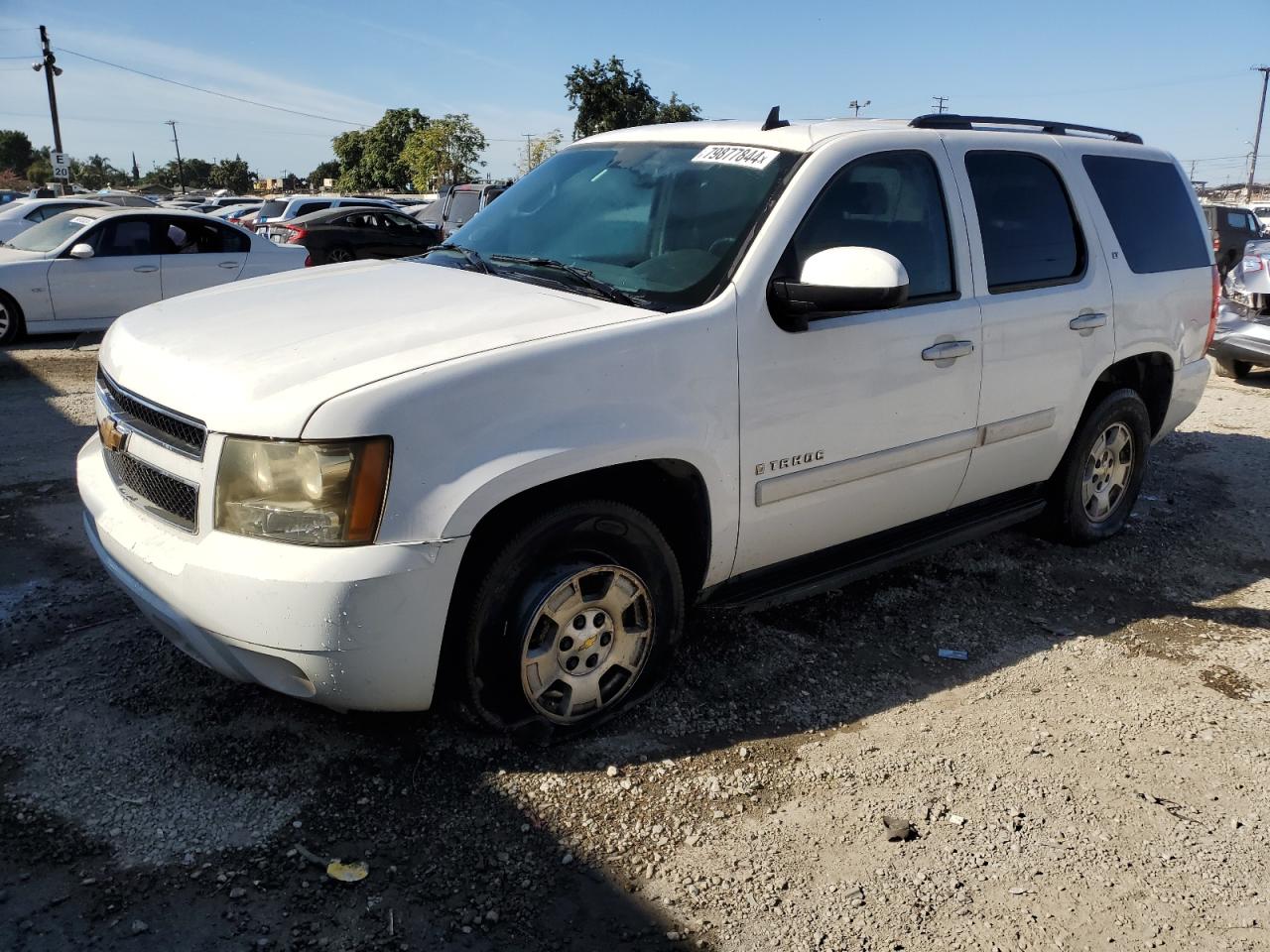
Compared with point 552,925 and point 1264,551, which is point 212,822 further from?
point 1264,551

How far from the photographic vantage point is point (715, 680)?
3721mm

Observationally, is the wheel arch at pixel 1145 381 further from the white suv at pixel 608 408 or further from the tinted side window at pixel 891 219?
the tinted side window at pixel 891 219

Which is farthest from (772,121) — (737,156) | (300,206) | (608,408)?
(300,206)

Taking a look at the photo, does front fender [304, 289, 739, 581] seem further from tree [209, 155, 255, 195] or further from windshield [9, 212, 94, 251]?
tree [209, 155, 255, 195]

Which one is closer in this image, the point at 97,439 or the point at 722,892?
the point at 722,892

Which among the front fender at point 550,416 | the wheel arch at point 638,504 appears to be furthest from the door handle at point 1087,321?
the wheel arch at point 638,504

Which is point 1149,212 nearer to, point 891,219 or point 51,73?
point 891,219

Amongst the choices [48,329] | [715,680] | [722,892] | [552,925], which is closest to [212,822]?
[552,925]

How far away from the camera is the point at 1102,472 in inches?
203

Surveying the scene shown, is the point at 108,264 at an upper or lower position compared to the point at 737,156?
lower

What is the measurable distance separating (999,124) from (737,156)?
4.94 feet

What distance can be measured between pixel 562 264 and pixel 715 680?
5.23 ft

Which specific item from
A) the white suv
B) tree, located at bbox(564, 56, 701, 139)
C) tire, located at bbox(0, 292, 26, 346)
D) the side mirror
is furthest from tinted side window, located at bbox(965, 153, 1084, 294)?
tree, located at bbox(564, 56, 701, 139)

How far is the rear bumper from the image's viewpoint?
529 cm
